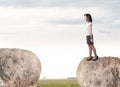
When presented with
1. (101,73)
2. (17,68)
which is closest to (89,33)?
(101,73)

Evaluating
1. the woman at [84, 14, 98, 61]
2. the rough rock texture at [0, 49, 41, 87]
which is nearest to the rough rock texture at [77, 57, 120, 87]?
the woman at [84, 14, 98, 61]

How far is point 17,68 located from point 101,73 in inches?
183

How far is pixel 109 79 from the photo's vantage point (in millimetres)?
26844

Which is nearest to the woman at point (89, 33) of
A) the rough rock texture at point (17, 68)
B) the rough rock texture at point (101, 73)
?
the rough rock texture at point (101, 73)

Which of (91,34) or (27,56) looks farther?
(27,56)

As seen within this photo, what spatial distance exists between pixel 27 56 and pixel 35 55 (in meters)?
0.83

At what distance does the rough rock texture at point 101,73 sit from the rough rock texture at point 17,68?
2986 millimetres

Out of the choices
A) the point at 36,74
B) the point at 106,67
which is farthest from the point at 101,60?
the point at 36,74

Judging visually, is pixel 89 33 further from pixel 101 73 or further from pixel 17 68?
pixel 17 68

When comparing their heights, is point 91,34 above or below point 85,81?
above

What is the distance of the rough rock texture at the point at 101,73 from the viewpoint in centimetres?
2680

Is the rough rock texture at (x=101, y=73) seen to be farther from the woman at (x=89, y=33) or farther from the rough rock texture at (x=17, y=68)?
the rough rock texture at (x=17, y=68)

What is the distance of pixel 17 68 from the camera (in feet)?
90.6

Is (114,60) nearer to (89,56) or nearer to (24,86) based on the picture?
(89,56)
